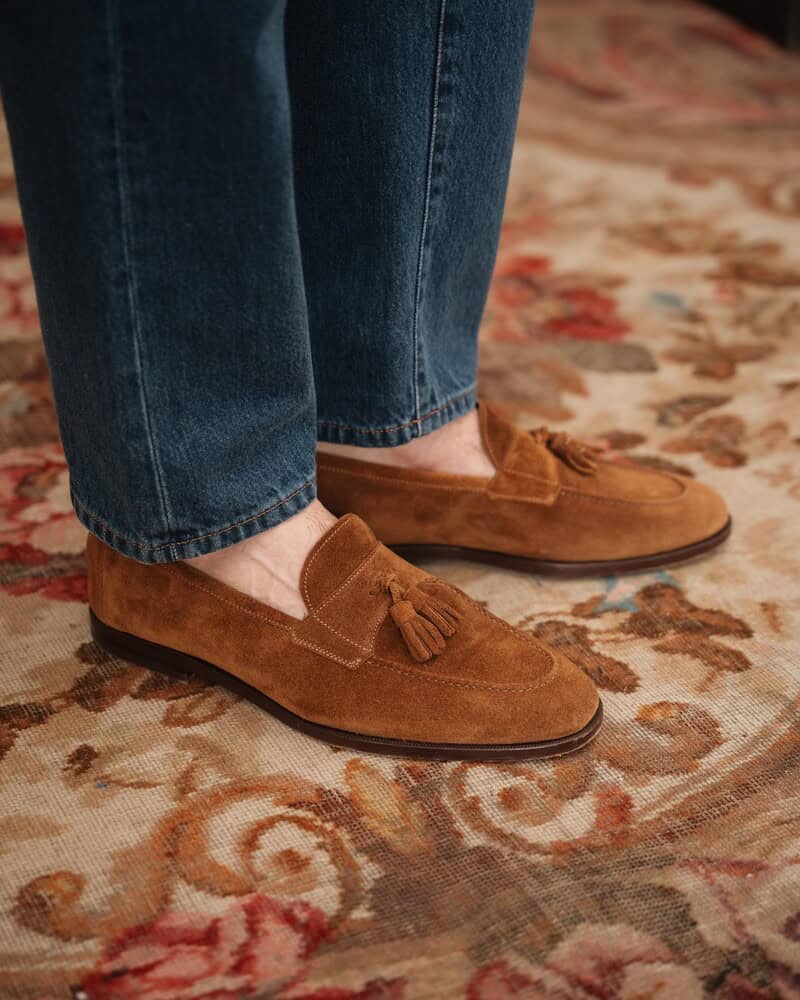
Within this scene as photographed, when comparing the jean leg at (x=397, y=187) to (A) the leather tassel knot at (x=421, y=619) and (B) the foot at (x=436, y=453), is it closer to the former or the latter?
(B) the foot at (x=436, y=453)

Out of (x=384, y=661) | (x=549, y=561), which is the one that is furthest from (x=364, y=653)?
(x=549, y=561)

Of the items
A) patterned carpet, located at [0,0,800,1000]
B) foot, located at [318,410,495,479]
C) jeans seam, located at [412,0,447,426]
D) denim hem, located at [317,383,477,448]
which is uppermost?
jeans seam, located at [412,0,447,426]

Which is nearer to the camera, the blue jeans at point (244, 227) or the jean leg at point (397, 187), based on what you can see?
the blue jeans at point (244, 227)

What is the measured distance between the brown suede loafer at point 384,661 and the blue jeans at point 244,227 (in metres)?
0.05

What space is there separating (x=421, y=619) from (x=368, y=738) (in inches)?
3.3

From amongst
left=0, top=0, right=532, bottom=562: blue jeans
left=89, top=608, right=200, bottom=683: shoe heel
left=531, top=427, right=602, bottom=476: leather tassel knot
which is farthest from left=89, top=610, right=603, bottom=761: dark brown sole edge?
left=531, top=427, right=602, bottom=476: leather tassel knot

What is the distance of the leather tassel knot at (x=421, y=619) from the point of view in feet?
2.07

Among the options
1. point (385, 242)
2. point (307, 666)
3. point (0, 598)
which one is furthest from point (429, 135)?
point (0, 598)

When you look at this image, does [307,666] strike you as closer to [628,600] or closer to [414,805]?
[414,805]

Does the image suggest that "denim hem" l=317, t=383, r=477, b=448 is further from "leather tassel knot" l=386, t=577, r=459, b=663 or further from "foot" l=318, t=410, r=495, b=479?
"leather tassel knot" l=386, t=577, r=459, b=663

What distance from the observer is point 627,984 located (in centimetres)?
51

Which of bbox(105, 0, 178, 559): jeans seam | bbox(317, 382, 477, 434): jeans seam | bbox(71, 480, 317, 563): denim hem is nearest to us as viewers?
bbox(105, 0, 178, 559): jeans seam

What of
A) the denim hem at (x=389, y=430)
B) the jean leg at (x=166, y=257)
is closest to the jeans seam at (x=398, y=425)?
the denim hem at (x=389, y=430)

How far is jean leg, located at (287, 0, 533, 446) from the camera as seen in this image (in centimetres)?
63
